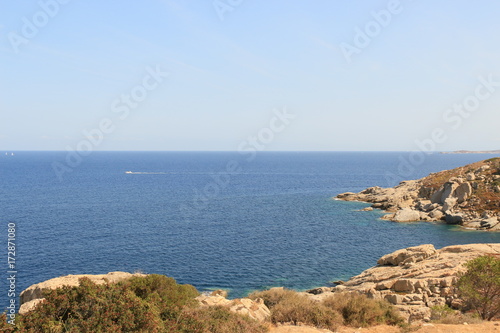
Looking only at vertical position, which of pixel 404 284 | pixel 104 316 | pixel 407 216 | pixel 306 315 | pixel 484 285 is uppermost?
pixel 104 316

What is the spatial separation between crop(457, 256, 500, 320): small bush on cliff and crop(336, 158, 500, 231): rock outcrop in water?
50.4 metres

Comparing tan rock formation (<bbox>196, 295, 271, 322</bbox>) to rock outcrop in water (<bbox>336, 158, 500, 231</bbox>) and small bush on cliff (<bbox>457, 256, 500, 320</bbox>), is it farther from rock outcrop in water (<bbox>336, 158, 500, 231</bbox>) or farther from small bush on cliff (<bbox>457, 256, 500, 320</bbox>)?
rock outcrop in water (<bbox>336, 158, 500, 231</bbox>)

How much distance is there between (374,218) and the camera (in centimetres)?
7500

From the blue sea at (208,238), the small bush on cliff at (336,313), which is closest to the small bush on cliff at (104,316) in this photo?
the small bush on cliff at (336,313)

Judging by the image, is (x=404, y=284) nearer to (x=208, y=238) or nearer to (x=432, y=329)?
(x=432, y=329)

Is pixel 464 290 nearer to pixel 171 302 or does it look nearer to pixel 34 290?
pixel 171 302

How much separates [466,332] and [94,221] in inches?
2517

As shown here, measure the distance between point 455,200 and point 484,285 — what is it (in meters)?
61.2

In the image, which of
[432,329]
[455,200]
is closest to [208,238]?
[432,329]

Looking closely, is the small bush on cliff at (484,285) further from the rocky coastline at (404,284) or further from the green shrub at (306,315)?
the green shrub at (306,315)

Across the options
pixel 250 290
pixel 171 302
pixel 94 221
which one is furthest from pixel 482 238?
pixel 94 221

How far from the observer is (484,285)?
20.9 m

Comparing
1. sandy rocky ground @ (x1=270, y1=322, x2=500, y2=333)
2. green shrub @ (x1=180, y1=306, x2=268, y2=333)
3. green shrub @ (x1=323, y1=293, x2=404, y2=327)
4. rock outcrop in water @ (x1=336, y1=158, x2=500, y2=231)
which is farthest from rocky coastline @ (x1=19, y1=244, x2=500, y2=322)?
rock outcrop in water @ (x1=336, y1=158, x2=500, y2=231)

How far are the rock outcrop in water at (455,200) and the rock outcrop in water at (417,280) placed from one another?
107 ft
